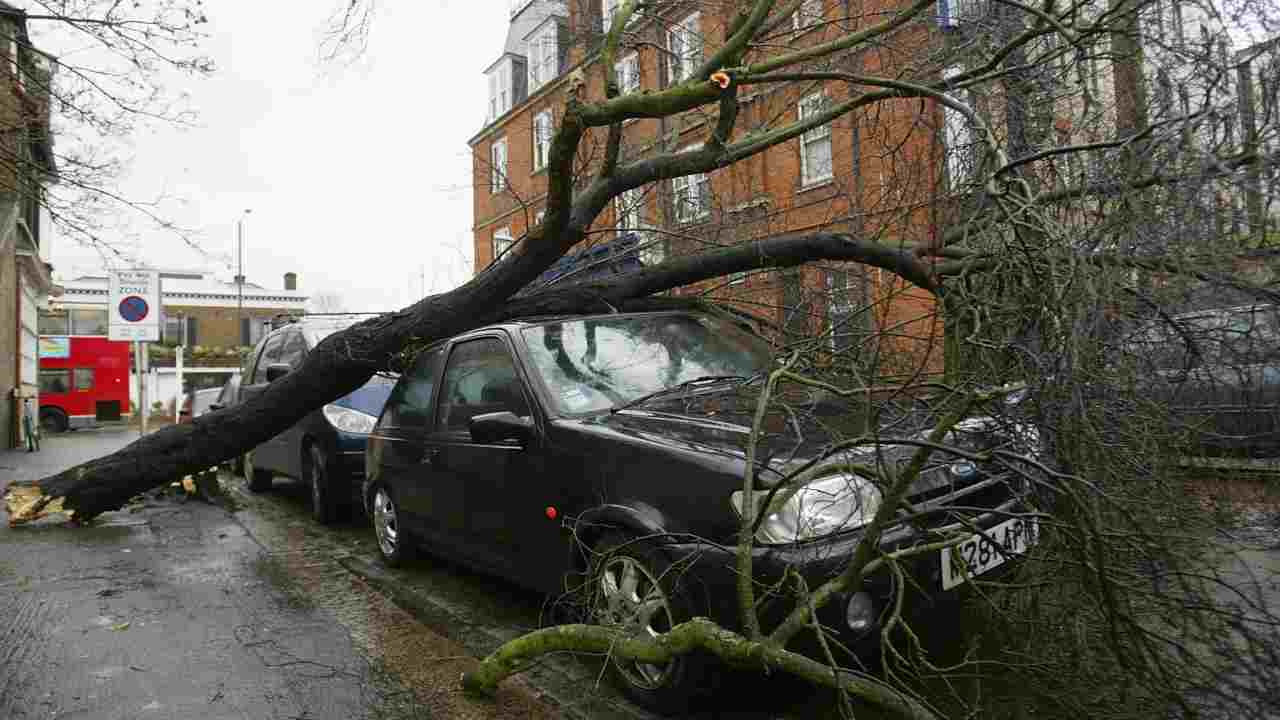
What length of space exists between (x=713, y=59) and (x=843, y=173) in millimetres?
1874

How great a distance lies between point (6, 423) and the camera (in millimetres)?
18828

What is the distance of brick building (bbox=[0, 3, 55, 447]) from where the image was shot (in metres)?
7.34

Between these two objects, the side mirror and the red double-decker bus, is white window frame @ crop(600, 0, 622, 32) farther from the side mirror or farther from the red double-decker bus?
the red double-decker bus

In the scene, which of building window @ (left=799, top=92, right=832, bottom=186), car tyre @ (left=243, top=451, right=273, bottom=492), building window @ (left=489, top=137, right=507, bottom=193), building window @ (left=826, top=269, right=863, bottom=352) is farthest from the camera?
car tyre @ (left=243, top=451, right=273, bottom=492)

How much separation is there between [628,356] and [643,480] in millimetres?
1281

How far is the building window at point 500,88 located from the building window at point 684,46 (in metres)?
21.2

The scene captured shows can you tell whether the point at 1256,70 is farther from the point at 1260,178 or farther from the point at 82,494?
the point at 82,494

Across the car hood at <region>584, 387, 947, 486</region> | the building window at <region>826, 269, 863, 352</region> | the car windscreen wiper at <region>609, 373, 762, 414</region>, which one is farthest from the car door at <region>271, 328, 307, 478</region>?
the car hood at <region>584, 387, 947, 486</region>

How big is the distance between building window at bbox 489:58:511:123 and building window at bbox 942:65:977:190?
2463 centimetres

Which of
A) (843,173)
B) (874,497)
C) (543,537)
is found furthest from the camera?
(843,173)

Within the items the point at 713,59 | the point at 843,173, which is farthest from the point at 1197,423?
the point at 843,173

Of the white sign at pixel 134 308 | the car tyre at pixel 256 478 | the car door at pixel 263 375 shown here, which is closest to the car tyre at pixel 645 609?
the car door at pixel 263 375

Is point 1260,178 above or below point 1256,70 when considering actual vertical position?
below

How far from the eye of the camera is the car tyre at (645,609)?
3.22 m
